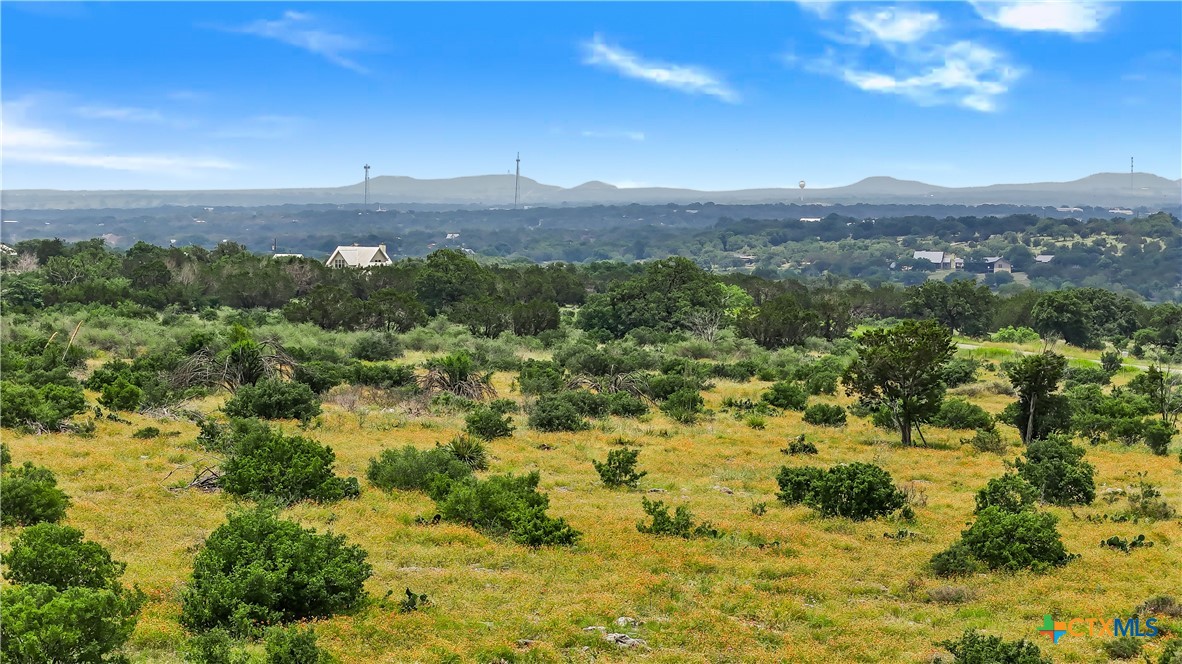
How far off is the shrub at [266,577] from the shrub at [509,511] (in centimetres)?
370

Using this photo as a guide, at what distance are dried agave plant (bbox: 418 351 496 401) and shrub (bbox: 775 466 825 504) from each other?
49.2 feet

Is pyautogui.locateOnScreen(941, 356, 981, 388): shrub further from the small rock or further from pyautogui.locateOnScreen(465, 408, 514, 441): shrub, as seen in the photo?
the small rock

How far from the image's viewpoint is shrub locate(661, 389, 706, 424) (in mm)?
31094

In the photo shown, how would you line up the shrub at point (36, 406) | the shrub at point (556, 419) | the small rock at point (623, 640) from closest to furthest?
the small rock at point (623, 640) → the shrub at point (36, 406) → the shrub at point (556, 419)

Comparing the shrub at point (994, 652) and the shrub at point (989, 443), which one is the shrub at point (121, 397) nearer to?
the shrub at point (994, 652)

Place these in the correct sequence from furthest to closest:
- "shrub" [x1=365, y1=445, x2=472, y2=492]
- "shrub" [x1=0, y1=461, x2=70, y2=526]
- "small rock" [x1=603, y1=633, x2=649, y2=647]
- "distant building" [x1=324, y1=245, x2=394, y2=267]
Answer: "distant building" [x1=324, y1=245, x2=394, y2=267], "shrub" [x1=365, y1=445, x2=472, y2=492], "shrub" [x1=0, y1=461, x2=70, y2=526], "small rock" [x1=603, y1=633, x2=649, y2=647]

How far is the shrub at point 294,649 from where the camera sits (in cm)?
930

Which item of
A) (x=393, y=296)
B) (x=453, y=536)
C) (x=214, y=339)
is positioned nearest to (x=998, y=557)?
(x=453, y=536)

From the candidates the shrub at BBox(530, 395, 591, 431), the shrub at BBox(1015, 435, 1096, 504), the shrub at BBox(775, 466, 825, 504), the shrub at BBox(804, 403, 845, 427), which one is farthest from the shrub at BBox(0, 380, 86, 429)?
the shrub at BBox(1015, 435, 1096, 504)

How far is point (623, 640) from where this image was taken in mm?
11375

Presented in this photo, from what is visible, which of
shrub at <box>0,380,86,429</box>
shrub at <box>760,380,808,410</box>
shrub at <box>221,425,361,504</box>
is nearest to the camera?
shrub at <box>221,425,361,504</box>

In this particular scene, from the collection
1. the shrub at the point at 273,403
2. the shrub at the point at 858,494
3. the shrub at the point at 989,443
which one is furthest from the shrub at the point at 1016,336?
the shrub at the point at 273,403

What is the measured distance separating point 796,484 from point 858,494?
159 centimetres

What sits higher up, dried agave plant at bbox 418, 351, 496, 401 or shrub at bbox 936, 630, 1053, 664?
shrub at bbox 936, 630, 1053, 664
